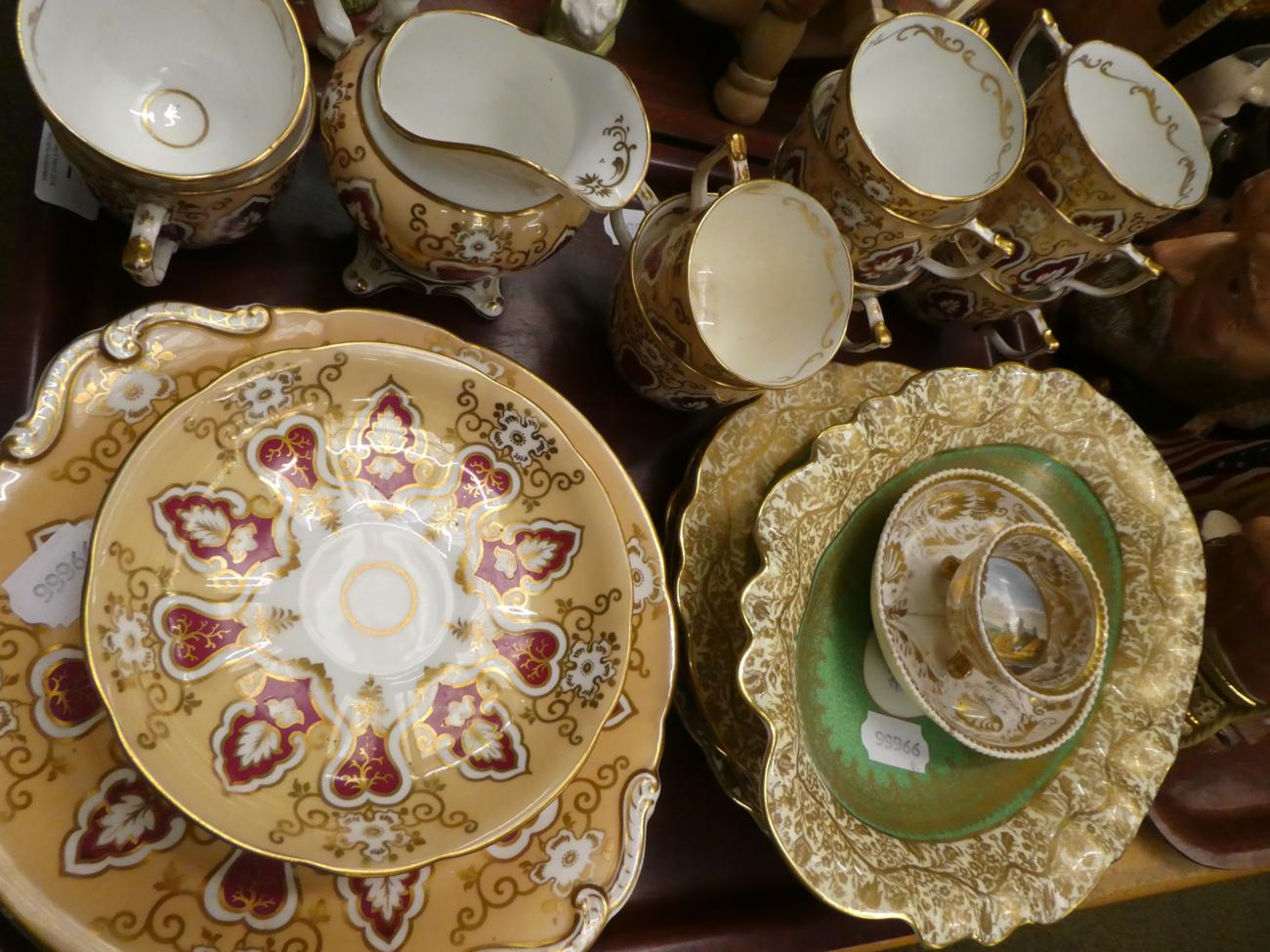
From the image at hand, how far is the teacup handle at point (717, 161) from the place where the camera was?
537 mm

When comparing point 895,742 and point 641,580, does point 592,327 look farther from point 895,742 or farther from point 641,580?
point 895,742

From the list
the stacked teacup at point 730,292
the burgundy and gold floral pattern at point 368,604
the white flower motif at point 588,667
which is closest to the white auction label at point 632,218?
the stacked teacup at point 730,292

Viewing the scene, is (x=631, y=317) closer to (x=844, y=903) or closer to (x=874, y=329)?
(x=874, y=329)

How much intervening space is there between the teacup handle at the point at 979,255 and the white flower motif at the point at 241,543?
20.9 inches

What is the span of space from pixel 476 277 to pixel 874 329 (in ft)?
0.97

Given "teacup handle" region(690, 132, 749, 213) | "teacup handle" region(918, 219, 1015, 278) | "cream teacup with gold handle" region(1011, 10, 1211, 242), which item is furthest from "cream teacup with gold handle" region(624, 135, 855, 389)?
"cream teacup with gold handle" region(1011, 10, 1211, 242)

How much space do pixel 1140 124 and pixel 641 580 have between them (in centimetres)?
64

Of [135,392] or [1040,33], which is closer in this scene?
[135,392]

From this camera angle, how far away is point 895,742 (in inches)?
24.4

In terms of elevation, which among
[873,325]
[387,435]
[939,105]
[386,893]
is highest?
[939,105]

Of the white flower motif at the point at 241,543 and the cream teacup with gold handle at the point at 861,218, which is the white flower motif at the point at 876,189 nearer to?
the cream teacup with gold handle at the point at 861,218

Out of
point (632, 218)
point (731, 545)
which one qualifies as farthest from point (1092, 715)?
point (632, 218)

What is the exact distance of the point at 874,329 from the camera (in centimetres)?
62

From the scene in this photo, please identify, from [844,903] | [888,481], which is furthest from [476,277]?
[844,903]
